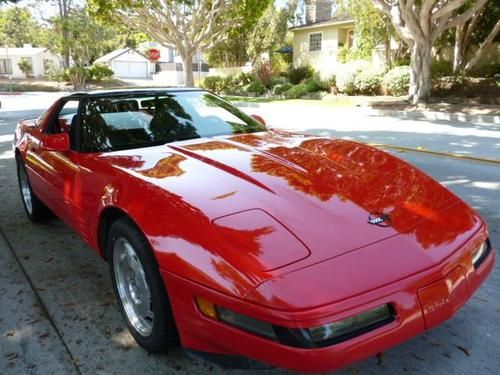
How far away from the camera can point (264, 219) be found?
2.30 meters

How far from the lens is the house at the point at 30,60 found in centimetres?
6750

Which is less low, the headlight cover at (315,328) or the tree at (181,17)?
the tree at (181,17)

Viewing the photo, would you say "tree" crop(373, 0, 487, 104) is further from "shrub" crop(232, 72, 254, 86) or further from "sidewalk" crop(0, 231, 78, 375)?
"sidewalk" crop(0, 231, 78, 375)

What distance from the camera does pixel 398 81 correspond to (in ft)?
70.0

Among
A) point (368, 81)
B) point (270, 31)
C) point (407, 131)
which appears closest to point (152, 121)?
point (407, 131)

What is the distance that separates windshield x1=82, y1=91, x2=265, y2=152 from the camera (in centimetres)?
353

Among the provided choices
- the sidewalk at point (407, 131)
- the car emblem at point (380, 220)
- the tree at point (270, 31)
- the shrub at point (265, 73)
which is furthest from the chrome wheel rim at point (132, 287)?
the tree at point (270, 31)

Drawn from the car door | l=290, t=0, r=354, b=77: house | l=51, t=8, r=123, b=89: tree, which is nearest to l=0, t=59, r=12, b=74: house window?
l=51, t=8, r=123, b=89: tree

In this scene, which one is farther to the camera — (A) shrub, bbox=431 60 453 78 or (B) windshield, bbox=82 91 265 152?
(A) shrub, bbox=431 60 453 78

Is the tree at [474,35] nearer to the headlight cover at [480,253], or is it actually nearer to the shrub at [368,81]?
the shrub at [368,81]

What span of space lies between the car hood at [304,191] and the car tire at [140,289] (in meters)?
0.30

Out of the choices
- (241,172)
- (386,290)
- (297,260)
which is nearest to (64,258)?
(241,172)

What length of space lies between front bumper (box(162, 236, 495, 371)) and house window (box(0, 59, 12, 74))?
76523 millimetres

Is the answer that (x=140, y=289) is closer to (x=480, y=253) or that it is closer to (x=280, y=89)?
(x=480, y=253)
